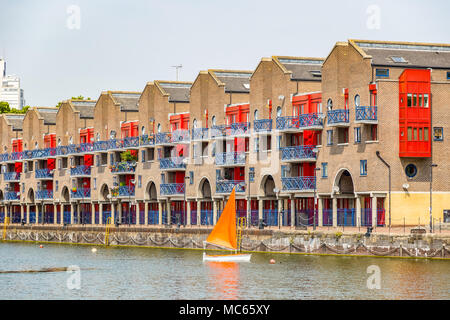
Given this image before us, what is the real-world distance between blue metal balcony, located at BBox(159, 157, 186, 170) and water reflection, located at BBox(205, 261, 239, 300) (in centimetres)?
3515

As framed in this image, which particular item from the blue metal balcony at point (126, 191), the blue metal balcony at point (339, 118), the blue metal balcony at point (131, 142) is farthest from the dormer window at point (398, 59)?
the blue metal balcony at point (126, 191)

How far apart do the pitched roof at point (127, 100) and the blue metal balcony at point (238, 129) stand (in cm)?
2939

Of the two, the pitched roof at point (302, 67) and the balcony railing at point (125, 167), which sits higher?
the pitched roof at point (302, 67)

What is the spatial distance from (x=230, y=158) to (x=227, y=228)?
2639 cm

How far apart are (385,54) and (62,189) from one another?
208 ft

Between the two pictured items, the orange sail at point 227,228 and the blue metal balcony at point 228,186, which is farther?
the blue metal balcony at point 228,186

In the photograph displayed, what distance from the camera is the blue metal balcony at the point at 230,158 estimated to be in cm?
11419

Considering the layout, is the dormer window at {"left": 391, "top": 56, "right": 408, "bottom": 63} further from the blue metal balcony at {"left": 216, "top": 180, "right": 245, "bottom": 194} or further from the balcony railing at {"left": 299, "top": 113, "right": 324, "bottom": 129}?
the blue metal balcony at {"left": 216, "top": 180, "right": 245, "bottom": 194}

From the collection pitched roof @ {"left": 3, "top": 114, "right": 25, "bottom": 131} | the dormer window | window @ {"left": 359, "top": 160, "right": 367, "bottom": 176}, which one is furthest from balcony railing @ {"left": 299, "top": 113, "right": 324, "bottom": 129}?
pitched roof @ {"left": 3, "top": 114, "right": 25, "bottom": 131}

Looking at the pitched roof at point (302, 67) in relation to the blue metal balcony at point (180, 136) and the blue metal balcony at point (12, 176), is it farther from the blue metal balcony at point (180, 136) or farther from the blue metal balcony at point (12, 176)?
the blue metal balcony at point (12, 176)

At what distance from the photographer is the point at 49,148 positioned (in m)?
156

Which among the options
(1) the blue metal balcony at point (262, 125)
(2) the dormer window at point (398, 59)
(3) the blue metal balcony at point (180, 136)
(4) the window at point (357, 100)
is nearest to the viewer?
(4) the window at point (357, 100)

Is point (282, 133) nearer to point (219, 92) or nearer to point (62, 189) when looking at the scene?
point (219, 92)

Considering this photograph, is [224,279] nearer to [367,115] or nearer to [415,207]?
[415,207]
